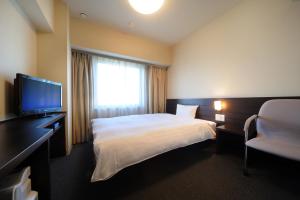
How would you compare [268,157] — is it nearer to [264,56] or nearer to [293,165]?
[293,165]

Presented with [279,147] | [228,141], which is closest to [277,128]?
[279,147]

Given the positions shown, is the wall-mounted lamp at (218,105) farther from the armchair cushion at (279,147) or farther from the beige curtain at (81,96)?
the beige curtain at (81,96)

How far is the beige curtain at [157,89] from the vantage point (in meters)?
3.72

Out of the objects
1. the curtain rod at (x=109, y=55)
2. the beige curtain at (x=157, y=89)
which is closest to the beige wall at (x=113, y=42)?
the curtain rod at (x=109, y=55)

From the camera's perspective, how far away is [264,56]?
189 centimetres

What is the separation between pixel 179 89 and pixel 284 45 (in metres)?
2.21

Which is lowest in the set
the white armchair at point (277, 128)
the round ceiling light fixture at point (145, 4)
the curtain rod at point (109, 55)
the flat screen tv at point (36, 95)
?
the white armchair at point (277, 128)

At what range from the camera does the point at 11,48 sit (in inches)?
56.8

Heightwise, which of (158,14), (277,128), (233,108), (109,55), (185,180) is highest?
(158,14)

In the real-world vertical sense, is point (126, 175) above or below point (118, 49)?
below

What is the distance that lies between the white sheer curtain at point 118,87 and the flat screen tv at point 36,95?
3.26 ft

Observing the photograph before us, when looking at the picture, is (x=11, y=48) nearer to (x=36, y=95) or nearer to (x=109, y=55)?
(x=36, y=95)

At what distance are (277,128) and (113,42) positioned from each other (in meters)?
3.41

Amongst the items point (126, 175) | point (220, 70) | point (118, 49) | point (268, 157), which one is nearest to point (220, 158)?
point (268, 157)
